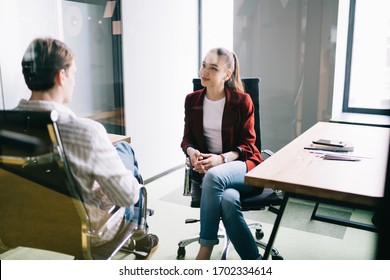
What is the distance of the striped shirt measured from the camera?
3.54ft

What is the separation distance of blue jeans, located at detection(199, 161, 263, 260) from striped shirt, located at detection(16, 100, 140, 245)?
1.35 ft

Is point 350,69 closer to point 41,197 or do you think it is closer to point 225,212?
point 225,212

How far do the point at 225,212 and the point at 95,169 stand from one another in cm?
67

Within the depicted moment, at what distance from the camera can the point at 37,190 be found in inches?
47.2

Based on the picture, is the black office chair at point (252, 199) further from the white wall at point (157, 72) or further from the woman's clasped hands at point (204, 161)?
the white wall at point (157, 72)

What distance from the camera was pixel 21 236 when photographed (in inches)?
53.9

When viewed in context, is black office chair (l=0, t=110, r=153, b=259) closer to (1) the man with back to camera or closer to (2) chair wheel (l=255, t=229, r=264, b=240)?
(1) the man with back to camera

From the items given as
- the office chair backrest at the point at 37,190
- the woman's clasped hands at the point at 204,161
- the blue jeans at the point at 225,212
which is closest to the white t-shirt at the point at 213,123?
the woman's clasped hands at the point at 204,161

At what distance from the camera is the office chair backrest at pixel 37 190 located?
41.4 inches

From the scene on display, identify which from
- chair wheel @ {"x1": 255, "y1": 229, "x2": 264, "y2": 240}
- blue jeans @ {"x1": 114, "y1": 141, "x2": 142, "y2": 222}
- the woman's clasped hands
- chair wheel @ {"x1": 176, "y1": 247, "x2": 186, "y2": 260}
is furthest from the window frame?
blue jeans @ {"x1": 114, "y1": 141, "x2": 142, "y2": 222}

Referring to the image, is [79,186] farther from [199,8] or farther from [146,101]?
[199,8]

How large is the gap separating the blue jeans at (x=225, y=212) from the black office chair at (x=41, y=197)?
0.32m

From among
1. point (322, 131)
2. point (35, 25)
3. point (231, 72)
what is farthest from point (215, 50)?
point (35, 25)
